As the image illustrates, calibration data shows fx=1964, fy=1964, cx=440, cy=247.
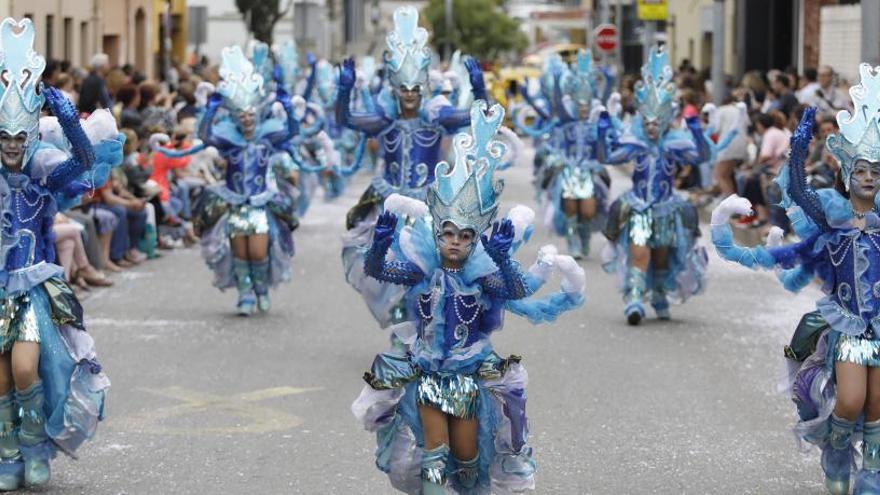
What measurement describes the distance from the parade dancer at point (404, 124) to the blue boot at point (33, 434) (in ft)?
13.3

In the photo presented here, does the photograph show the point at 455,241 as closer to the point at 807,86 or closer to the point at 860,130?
the point at 860,130

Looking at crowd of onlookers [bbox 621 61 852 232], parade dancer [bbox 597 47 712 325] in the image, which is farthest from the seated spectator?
crowd of onlookers [bbox 621 61 852 232]

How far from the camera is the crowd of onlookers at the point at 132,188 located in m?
17.4

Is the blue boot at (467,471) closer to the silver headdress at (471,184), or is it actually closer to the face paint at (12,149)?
the silver headdress at (471,184)

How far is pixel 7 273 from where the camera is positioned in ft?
30.0

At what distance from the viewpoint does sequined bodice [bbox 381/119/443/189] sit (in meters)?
13.1

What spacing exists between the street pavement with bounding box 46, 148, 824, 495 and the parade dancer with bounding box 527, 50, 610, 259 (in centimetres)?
196

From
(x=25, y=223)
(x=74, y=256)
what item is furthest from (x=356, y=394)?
(x=74, y=256)

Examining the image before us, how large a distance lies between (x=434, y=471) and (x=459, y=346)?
1.73 feet

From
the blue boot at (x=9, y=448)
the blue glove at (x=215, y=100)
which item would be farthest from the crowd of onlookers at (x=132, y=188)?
the blue boot at (x=9, y=448)

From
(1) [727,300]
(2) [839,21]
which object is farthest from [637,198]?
(2) [839,21]

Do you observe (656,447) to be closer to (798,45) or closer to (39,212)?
(39,212)

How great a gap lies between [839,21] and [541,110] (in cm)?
952

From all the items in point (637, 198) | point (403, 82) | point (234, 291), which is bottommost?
point (234, 291)
